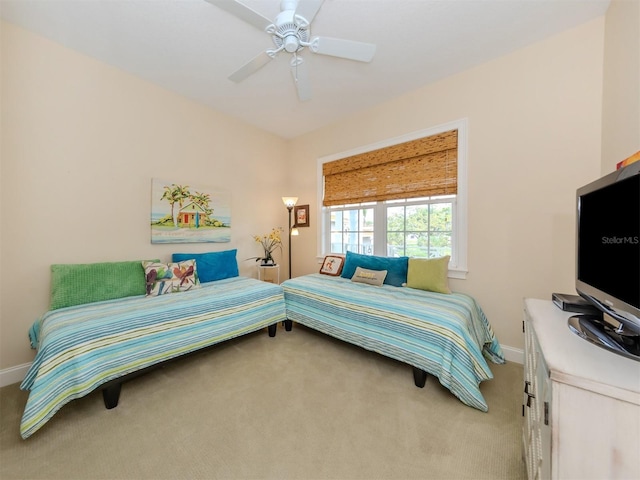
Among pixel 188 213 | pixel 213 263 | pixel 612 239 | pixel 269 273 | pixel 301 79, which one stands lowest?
pixel 269 273

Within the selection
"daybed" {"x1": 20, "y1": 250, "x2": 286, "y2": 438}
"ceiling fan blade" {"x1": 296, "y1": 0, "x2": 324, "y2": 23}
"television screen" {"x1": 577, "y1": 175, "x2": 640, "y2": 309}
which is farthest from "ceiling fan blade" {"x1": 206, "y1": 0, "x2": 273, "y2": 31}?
"daybed" {"x1": 20, "y1": 250, "x2": 286, "y2": 438}

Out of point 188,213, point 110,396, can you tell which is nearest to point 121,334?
point 110,396

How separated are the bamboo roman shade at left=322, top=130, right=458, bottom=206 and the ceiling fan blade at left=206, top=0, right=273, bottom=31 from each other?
193cm

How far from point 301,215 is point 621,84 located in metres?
3.36

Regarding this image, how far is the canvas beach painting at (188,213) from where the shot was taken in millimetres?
2770

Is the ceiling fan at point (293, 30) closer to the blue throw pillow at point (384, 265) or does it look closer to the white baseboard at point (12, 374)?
the blue throw pillow at point (384, 265)

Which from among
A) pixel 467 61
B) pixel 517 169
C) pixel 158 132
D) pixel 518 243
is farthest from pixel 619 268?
pixel 158 132

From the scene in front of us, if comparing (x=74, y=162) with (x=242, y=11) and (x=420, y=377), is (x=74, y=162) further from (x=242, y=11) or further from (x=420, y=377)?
(x=420, y=377)

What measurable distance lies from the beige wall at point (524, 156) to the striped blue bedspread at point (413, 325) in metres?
0.43

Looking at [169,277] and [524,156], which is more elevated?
[524,156]

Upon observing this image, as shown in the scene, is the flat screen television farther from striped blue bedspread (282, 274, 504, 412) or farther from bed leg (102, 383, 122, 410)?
bed leg (102, 383, 122, 410)

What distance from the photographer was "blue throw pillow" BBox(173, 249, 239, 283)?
2.88 meters

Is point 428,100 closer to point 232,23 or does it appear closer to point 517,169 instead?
point 517,169

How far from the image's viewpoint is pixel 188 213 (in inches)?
118
